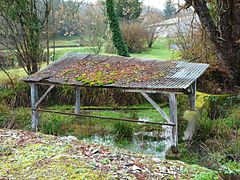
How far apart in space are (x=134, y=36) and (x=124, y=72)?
52.7 ft

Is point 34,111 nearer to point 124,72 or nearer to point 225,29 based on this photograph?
point 124,72

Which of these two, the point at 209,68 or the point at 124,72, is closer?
the point at 124,72

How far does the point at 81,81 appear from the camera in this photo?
361 inches

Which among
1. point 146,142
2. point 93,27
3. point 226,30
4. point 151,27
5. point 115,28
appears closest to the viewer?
point 146,142

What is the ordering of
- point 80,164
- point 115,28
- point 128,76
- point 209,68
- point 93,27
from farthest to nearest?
point 93,27
point 115,28
point 209,68
point 128,76
point 80,164

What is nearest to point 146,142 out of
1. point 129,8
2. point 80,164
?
point 80,164

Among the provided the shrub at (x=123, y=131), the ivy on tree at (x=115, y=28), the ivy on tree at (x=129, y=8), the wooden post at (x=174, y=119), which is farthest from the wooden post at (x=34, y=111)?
the ivy on tree at (x=129, y=8)

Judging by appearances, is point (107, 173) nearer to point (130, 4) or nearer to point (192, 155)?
point (192, 155)

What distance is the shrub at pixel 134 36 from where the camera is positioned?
2420cm

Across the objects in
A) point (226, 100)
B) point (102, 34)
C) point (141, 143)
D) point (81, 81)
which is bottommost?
point (141, 143)

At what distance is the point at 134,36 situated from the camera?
25.0 m

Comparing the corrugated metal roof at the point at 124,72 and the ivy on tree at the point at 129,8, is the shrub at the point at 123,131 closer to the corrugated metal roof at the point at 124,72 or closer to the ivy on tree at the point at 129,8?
the corrugated metal roof at the point at 124,72

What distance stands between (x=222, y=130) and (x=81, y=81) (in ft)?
13.1

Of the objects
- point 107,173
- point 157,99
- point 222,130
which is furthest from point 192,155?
point 157,99
